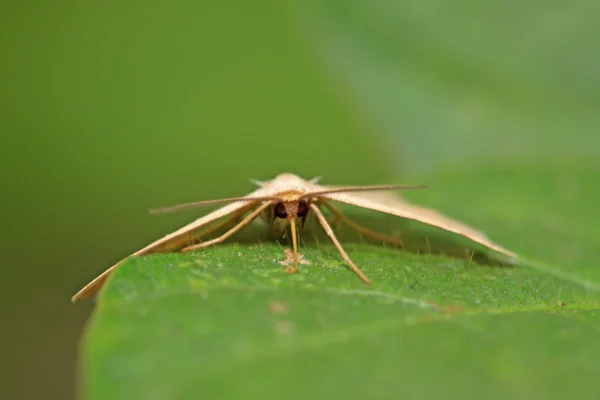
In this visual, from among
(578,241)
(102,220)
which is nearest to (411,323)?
(578,241)

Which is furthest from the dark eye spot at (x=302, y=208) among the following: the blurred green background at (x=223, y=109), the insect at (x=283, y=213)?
the blurred green background at (x=223, y=109)

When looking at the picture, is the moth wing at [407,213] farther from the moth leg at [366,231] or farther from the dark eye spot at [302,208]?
the moth leg at [366,231]

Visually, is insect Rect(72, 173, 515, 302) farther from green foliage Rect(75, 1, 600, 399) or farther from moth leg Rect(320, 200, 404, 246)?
green foliage Rect(75, 1, 600, 399)

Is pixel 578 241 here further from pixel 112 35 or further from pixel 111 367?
pixel 112 35

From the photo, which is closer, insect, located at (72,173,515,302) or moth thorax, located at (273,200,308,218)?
insect, located at (72,173,515,302)

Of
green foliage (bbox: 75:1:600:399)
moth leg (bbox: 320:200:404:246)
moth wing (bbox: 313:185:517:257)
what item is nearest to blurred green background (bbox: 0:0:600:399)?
green foliage (bbox: 75:1:600:399)

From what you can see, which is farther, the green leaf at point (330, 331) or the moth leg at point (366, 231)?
the moth leg at point (366, 231)
